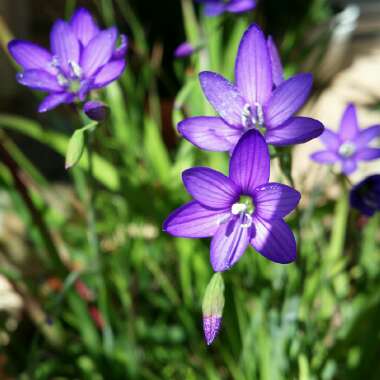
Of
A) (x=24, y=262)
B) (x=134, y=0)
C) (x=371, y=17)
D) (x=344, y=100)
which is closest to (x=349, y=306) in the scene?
(x=24, y=262)

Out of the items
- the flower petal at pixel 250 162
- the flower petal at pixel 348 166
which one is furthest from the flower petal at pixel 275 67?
the flower petal at pixel 348 166

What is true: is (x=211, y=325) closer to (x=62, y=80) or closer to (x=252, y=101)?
(x=252, y=101)

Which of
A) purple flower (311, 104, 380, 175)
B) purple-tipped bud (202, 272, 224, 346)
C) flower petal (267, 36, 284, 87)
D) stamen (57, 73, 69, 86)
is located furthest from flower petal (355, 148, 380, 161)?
stamen (57, 73, 69, 86)

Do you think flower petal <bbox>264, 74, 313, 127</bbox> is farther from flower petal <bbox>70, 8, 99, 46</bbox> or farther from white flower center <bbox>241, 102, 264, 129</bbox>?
flower petal <bbox>70, 8, 99, 46</bbox>

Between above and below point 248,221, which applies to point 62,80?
above

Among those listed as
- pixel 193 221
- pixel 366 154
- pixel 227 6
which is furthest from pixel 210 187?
pixel 227 6

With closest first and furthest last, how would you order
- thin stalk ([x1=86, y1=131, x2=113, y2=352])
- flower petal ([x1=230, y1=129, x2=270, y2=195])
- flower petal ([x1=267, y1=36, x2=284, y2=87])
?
flower petal ([x1=230, y1=129, x2=270, y2=195]) < flower petal ([x1=267, y1=36, x2=284, y2=87]) < thin stalk ([x1=86, y1=131, x2=113, y2=352])

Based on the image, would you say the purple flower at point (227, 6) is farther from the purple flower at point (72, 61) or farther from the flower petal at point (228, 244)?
the flower petal at point (228, 244)
